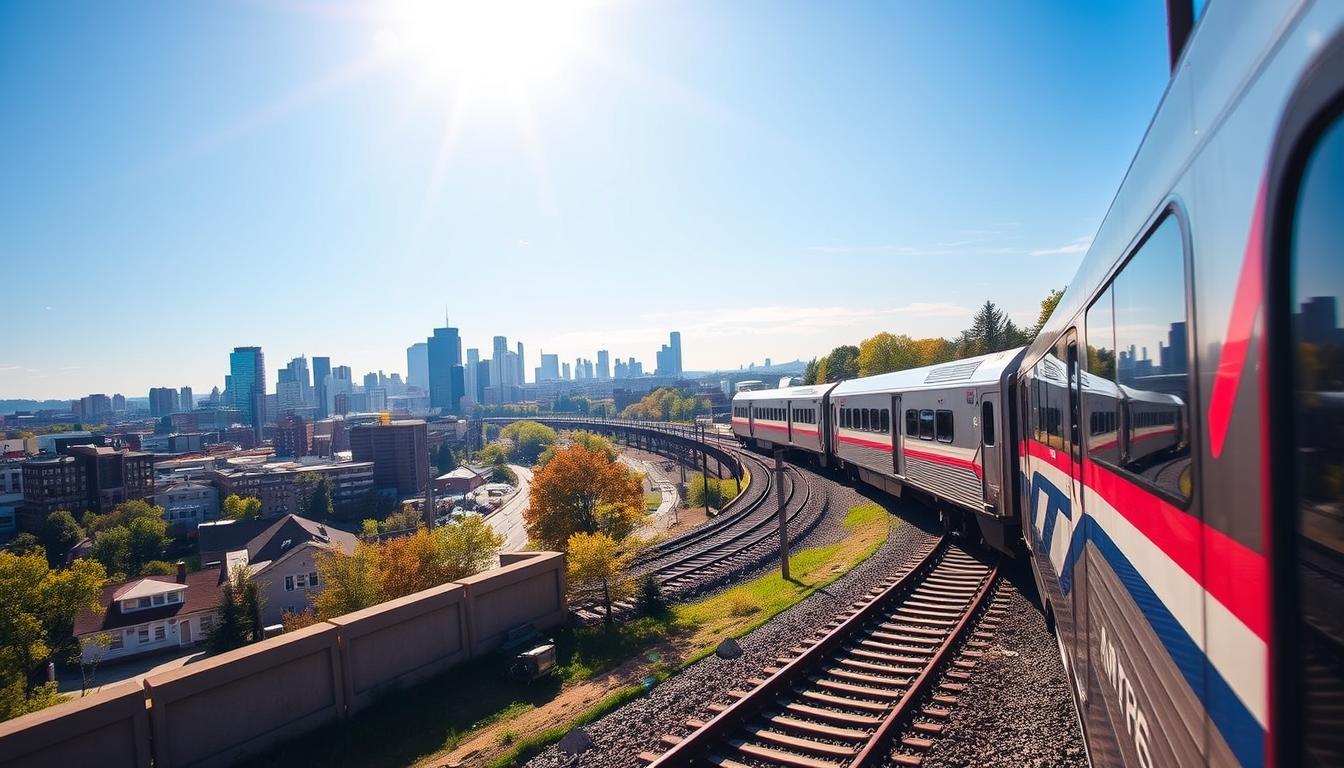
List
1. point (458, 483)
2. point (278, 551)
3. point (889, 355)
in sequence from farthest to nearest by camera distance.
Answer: point (458, 483) < point (889, 355) < point (278, 551)

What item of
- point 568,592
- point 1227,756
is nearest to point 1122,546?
point 1227,756

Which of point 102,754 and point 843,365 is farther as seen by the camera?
point 843,365

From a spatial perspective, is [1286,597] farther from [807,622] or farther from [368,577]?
[368,577]

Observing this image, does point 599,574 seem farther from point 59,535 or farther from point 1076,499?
point 59,535

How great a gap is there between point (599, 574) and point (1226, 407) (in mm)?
14514

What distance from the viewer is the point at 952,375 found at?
14.4 meters

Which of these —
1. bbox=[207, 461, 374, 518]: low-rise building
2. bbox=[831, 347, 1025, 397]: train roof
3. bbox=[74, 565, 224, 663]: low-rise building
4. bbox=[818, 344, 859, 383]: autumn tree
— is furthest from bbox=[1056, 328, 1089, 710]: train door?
bbox=[207, 461, 374, 518]: low-rise building

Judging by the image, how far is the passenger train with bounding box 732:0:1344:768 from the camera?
5.01 ft

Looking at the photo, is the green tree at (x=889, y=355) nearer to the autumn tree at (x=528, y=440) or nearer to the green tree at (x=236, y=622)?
the green tree at (x=236, y=622)

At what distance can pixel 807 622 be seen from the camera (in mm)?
11930

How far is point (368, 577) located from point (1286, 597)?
31.3m

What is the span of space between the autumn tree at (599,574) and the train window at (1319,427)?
1439 cm

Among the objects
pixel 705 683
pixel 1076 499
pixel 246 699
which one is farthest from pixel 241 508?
pixel 1076 499

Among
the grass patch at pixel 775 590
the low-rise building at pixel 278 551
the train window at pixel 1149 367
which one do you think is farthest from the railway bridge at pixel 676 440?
the train window at pixel 1149 367
